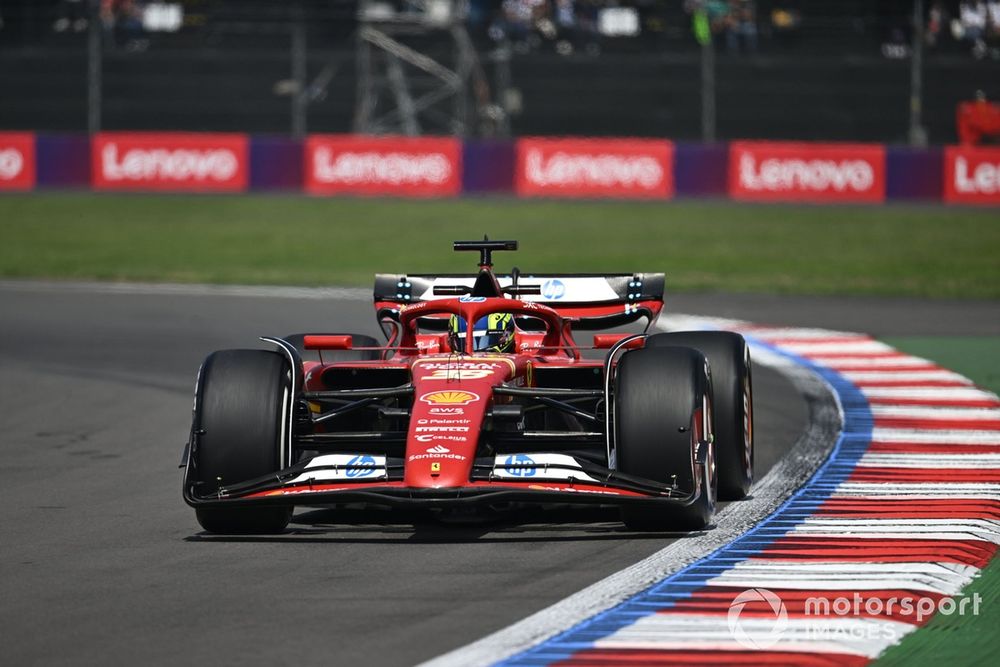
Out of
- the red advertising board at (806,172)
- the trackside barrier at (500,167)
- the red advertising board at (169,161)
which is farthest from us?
the red advertising board at (169,161)

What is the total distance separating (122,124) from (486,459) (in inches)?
1153

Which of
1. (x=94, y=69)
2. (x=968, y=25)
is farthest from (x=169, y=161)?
(x=968, y=25)

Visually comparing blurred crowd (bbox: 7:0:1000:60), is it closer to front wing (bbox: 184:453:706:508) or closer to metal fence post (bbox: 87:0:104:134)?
metal fence post (bbox: 87:0:104:134)

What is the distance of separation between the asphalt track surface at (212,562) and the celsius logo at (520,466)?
322 millimetres

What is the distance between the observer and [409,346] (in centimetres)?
936

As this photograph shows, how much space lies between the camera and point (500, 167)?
34312 millimetres

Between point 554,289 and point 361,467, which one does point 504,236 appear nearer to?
point 554,289

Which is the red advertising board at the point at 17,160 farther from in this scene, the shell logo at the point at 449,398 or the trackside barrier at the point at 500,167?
the shell logo at the point at 449,398

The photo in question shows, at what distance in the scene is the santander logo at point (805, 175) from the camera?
3294 centimetres

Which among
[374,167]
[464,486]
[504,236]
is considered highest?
[374,167]

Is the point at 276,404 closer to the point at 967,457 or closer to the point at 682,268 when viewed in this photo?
the point at 967,457

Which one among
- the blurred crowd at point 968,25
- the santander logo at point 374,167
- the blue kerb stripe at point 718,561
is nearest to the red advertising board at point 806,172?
the blurred crowd at point 968,25

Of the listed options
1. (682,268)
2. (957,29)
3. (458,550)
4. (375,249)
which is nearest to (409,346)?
(458,550)

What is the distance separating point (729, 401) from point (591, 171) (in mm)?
25612
